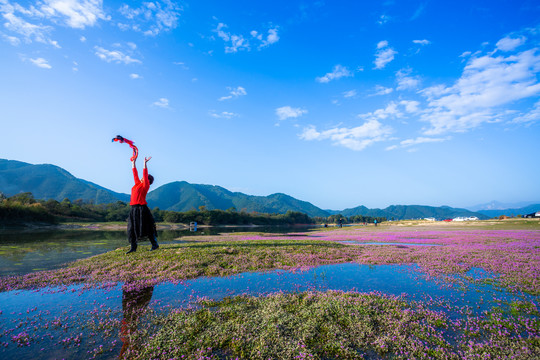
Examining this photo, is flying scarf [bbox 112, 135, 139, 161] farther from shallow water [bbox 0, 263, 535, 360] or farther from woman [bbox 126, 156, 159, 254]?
shallow water [bbox 0, 263, 535, 360]

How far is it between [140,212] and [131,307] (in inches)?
286

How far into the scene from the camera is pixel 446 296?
928 cm

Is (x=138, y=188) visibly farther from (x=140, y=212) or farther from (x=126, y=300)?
(x=126, y=300)

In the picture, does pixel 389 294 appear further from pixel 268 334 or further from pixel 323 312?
pixel 268 334

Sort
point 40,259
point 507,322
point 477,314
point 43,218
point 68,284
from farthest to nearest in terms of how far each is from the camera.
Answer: point 43,218 < point 40,259 < point 68,284 < point 477,314 < point 507,322

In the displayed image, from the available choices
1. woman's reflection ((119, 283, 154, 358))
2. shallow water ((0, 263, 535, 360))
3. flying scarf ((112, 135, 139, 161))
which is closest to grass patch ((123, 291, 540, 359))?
woman's reflection ((119, 283, 154, 358))

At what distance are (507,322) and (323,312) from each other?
5.29 metres

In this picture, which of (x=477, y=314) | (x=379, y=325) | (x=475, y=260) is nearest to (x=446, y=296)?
(x=477, y=314)

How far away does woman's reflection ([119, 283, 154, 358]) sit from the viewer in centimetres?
604

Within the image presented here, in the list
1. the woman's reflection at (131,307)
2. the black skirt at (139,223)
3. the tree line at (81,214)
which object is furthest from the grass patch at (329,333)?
the tree line at (81,214)

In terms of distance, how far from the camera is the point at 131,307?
7.93 meters

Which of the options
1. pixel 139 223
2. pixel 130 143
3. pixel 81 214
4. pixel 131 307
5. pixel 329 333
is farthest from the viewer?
pixel 81 214

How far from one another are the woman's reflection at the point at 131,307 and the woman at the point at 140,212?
468cm

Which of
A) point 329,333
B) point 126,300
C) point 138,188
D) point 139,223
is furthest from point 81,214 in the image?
point 329,333
